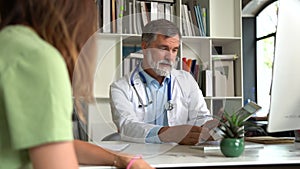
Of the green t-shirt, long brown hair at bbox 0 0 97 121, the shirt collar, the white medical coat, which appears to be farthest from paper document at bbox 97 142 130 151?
the green t-shirt

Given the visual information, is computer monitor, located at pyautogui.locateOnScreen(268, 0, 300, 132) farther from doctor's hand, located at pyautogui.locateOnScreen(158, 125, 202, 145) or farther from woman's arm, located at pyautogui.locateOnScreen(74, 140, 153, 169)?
woman's arm, located at pyautogui.locateOnScreen(74, 140, 153, 169)

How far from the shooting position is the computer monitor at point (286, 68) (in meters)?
1.49

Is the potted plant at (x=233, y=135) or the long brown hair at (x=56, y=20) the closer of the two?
the long brown hair at (x=56, y=20)

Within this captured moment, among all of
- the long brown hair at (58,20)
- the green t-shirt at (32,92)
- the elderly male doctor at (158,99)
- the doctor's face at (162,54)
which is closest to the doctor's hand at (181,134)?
the elderly male doctor at (158,99)

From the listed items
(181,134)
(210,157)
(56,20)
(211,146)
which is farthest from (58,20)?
(181,134)

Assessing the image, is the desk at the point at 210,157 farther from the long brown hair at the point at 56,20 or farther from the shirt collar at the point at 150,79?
the long brown hair at the point at 56,20

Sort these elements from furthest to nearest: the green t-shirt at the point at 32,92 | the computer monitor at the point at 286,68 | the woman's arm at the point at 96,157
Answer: the computer monitor at the point at 286,68, the woman's arm at the point at 96,157, the green t-shirt at the point at 32,92

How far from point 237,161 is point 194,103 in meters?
0.77

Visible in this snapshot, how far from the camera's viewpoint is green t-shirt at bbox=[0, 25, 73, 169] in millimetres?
608

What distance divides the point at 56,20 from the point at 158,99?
1.32 meters

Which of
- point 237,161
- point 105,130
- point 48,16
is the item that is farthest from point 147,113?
point 48,16

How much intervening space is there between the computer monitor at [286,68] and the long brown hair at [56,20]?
922 mm

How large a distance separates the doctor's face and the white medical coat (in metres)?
0.05

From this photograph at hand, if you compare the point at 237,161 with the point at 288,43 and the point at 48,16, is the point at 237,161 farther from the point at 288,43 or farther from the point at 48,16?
the point at 48,16
